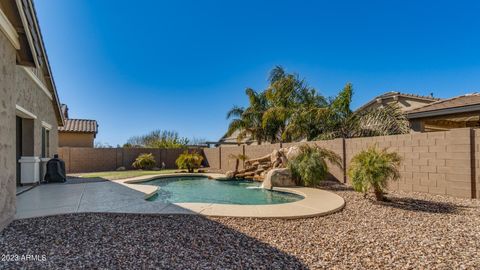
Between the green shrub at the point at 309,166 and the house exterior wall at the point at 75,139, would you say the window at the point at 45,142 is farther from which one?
the green shrub at the point at 309,166

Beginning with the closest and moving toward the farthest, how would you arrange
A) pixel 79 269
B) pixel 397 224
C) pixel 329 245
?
1. pixel 79 269
2. pixel 329 245
3. pixel 397 224

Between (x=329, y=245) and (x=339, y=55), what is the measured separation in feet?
46.6

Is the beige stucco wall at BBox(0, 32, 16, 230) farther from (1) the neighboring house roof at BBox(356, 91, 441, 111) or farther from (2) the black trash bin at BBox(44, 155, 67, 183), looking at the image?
(1) the neighboring house roof at BBox(356, 91, 441, 111)

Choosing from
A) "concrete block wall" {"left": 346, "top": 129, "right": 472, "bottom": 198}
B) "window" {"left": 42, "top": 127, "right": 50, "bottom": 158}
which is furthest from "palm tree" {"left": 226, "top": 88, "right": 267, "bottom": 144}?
"window" {"left": 42, "top": 127, "right": 50, "bottom": 158}

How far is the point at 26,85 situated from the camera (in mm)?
8734

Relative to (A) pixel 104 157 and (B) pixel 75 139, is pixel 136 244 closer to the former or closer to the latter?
(A) pixel 104 157

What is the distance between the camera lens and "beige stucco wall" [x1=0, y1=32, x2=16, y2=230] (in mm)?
4434

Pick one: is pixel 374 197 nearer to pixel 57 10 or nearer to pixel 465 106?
pixel 465 106

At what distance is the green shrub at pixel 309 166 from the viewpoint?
988cm

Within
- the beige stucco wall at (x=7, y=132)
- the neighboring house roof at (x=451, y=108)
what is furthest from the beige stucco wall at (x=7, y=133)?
the neighboring house roof at (x=451, y=108)

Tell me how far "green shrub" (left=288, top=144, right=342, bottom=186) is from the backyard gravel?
398cm

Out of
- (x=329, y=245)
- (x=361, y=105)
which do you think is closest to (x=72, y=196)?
(x=329, y=245)

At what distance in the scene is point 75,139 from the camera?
2150cm

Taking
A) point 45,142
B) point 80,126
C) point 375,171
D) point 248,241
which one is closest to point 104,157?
point 80,126
